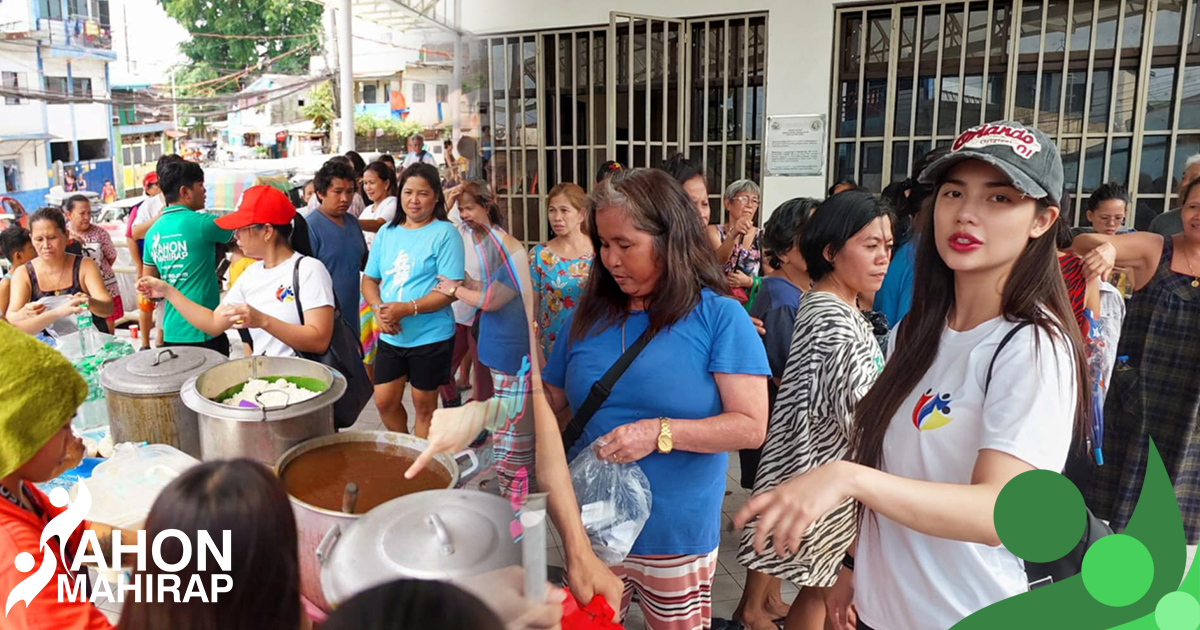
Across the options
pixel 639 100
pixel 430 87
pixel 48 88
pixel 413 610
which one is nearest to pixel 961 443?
pixel 413 610

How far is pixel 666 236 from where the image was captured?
136 centimetres

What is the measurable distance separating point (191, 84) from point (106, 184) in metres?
1.34

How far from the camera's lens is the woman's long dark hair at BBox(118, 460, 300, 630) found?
695mm

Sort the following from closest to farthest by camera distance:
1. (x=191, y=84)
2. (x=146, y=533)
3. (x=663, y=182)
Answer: (x=146, y=533) → (x=663, y=182) → (x=191, y=84)

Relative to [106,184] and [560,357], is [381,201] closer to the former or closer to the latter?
[106,184]

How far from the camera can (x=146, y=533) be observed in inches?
28.4

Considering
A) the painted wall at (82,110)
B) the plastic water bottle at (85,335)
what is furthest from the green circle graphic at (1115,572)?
the painted wall at (82,110)

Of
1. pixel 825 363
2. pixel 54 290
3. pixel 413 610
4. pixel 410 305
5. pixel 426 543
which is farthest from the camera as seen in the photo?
pixel 54 290

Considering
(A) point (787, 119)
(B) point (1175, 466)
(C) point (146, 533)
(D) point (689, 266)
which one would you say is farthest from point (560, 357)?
(A) point (787, 119)

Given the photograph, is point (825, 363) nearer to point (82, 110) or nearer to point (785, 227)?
point (785, 227)

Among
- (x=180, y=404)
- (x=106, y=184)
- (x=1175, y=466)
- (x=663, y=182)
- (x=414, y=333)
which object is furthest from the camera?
(x=106, y=184)

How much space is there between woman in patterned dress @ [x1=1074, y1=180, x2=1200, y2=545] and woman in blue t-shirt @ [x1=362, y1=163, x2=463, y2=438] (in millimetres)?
2033

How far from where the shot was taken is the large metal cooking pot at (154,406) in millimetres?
1512

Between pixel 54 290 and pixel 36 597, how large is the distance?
2396mm
